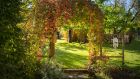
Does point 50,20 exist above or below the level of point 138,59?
above

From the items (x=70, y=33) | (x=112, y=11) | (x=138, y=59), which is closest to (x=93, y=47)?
(x=112, y=11)

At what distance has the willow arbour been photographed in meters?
11.5

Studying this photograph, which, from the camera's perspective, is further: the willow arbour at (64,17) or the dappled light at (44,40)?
the willow arbour at (64,17)

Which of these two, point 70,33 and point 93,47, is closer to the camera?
point 93,47

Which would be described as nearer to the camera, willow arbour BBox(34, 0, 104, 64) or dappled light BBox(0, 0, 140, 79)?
dappled light BBox(0, 0, 140, 79)

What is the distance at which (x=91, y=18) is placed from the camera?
12992 mm

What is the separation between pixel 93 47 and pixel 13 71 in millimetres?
4663

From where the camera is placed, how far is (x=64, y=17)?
11844 mm

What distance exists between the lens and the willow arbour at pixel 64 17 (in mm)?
11508

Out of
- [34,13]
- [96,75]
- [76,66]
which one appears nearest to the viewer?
[34,13]

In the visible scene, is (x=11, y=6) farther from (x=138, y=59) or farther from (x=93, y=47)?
(x=138, y=59)

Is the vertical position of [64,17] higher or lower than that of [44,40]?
higher

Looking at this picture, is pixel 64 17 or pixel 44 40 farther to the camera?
pixel 64 17

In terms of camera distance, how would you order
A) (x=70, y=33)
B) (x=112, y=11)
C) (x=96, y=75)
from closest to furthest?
(x=96, y=75) → (x=112, y=11) → (x=70, y=33)
